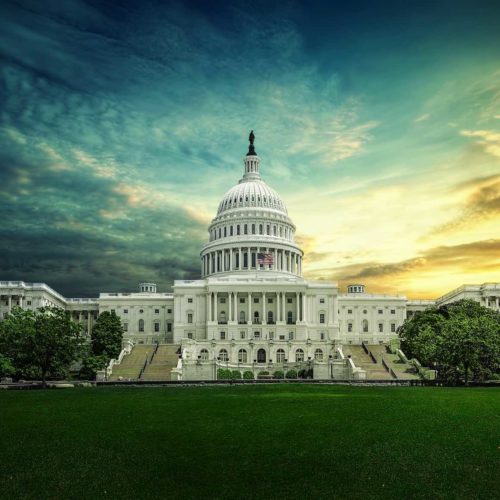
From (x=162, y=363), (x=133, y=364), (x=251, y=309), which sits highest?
(x=251, y=309)

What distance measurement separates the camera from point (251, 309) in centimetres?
14812

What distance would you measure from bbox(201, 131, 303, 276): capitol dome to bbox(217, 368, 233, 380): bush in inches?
2210

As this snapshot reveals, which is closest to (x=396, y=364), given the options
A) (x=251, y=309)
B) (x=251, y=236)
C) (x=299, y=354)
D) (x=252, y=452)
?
(x=299, y=354)

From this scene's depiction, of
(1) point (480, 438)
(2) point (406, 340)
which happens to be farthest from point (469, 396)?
(2) point (406, 340)

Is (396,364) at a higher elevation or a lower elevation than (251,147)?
lower

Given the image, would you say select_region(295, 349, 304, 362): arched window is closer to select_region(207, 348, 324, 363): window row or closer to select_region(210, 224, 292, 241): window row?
select_region(207, 348, 324, 363): window row

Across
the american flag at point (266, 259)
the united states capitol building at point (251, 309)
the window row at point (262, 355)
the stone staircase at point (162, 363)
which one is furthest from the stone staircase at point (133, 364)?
the american flag at point (266, 259)

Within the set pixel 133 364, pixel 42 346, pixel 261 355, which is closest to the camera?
pixel 42 346

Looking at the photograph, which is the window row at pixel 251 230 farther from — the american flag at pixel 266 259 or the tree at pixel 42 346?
the tree at pixel 42 346

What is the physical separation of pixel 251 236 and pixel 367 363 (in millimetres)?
59629

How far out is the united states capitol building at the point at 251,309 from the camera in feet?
380

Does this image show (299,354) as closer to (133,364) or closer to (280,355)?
(280,355)

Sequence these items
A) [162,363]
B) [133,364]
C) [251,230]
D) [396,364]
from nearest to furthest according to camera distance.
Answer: [133,364], [396,364], [162,363], [251,230]

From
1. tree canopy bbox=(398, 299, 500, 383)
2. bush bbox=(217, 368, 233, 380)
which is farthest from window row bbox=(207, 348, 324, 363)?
tree canopy bbox=(398, 299, 500, 383)
